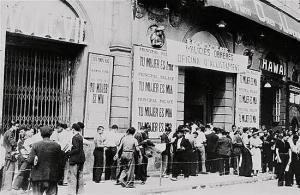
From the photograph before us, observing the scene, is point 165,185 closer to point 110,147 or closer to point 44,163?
point 110,147

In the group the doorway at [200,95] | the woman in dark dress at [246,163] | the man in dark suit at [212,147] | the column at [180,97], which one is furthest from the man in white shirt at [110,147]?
the doorway at [200,95]

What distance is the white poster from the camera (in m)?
16.0

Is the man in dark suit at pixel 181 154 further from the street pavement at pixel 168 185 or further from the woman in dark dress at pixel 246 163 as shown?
the woman in dark dress at pixel 246 163

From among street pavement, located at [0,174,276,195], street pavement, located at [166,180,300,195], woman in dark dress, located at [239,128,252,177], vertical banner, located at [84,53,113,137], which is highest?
vertical banner, located at [84,53,113,137]

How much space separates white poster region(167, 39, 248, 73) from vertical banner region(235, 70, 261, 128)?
2.39 feet

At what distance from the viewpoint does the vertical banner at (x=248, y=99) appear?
19438 millimetres

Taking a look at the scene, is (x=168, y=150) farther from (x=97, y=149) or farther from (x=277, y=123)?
(x=277, y=123)

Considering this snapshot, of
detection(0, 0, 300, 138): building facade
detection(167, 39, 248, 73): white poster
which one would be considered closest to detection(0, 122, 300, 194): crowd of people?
detection(0, 0, 300, 138): building facade

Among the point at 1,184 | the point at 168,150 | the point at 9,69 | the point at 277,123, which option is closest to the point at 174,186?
the point at 168,150

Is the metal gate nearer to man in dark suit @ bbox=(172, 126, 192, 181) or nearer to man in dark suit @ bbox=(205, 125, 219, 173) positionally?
man in dark suit @ bbox=(172, 126, 192, 181)

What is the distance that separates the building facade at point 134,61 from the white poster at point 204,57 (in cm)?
4

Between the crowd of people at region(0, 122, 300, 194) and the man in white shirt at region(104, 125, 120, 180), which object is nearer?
the crowd of people at region(0, 122, 300, 194)

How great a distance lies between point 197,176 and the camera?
1502cm

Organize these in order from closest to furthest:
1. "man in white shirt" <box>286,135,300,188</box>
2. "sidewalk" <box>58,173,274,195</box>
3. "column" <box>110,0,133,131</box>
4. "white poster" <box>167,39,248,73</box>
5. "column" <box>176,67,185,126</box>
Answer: "sidewalk" <box>58,173,274,195</box> → "man in white shirt" <box>286,135,300,188</box> → "column" <box>110,0,133,131</box> → "white poster" <box>167,39,248,73</box> → "column" <box>176,67,185,126</box>
